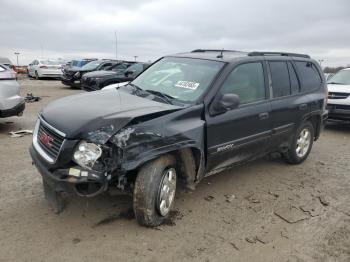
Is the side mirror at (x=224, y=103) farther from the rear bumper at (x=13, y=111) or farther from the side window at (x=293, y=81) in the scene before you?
the rear bumper at (x=13, y=111)

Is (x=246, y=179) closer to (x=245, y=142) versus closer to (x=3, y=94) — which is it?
(x=245, y=142)

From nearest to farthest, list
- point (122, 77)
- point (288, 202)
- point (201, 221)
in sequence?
point (201, 221), point (288, 202), point (122, 77)

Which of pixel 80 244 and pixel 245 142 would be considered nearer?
pixel 80 244

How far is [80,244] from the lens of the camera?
343cm

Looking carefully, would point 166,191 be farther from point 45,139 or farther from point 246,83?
point 246,83

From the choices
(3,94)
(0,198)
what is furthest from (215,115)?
(3,94)

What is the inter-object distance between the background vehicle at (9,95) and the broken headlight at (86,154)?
481cm

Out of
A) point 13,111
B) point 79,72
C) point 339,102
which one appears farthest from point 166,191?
point 79,72

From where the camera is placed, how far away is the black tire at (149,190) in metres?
3.55

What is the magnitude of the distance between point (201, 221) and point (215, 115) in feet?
3.83

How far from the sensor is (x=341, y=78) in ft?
35.0

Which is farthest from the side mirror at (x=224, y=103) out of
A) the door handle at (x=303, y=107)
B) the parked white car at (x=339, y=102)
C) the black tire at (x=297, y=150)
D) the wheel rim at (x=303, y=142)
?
the parked white car at (x=339, y=102)

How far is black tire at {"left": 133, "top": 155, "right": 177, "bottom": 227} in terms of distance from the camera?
355cm

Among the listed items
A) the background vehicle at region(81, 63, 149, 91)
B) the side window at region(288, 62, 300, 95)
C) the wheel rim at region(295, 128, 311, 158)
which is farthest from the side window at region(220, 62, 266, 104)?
the background vehicle at region(81, 63, 149, 91)
